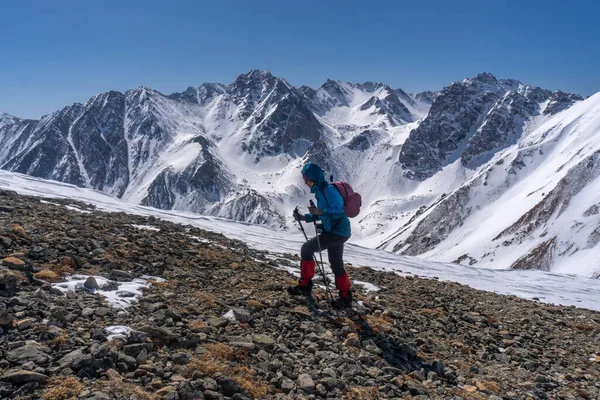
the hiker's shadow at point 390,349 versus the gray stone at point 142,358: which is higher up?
the hiker's shadow at point 390,349

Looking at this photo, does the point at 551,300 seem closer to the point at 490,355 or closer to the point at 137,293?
the point at 490,355

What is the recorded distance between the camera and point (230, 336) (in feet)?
29.6

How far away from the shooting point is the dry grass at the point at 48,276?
399 inches

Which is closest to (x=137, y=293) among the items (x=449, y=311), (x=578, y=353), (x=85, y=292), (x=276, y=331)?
(x=85, y=292)

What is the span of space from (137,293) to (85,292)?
1.22 meters

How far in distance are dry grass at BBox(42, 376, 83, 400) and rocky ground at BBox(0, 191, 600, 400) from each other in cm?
1

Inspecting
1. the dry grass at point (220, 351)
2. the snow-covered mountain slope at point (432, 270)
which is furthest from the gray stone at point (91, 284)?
the snow-covered mountain slope at point (432, 270)

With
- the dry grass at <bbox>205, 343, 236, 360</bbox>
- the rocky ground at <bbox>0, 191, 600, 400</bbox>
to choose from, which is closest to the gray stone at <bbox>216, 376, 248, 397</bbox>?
the rocky ground at <bbox>0, 191, 600, 400</bbox>

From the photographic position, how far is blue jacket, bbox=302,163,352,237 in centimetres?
1212

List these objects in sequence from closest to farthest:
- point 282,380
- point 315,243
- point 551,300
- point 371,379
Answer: point 282,380
point 371,379
point 315,243
point 551,300

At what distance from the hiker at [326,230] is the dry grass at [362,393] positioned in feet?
15.8

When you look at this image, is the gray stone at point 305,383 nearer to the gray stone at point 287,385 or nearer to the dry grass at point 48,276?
the gray stone at point 287,385

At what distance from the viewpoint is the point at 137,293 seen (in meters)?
10.7

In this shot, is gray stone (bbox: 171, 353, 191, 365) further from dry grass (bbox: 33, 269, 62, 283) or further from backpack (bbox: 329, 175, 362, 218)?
backpack (bbox: 329, 175, 362, 218)
